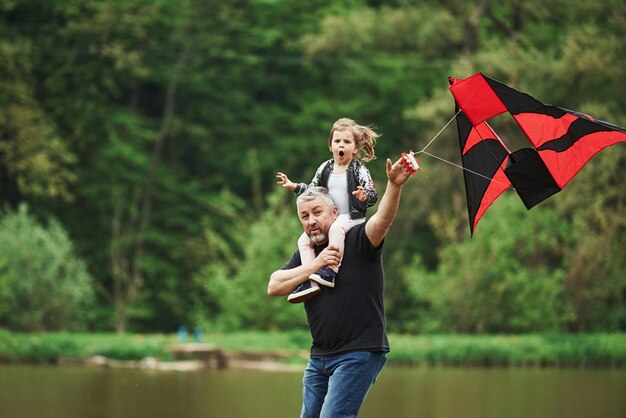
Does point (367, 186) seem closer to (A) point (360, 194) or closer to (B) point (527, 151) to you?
(A) point (360, 194)

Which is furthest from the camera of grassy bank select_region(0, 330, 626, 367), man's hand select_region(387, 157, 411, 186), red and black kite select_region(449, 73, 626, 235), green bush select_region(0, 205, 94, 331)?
green bush select_region(0, 205, 94, 331)

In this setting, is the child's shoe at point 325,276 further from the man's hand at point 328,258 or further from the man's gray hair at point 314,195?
the man's gray hair at point 314,195

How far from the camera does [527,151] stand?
678cm

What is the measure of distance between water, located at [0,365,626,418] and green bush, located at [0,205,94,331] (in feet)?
15.3

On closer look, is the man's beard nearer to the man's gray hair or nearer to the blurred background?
the man's gray hair

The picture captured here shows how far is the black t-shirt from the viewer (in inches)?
222

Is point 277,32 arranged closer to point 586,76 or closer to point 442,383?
point 586,76

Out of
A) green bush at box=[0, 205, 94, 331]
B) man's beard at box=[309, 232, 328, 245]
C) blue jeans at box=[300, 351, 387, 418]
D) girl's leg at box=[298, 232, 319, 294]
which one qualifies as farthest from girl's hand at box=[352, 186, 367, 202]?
green bush at box=[0, 205, 94, 331]

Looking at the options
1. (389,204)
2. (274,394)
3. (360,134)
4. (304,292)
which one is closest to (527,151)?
(360,134)

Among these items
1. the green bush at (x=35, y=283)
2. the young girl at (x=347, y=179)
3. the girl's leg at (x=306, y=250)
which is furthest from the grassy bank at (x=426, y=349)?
the girl's leg at (x=306, y=250)

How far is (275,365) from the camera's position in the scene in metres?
20.7

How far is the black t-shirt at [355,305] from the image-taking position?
18.5ft

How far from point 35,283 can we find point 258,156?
14368 millimetres

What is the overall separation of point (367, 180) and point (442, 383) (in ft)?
36.1
